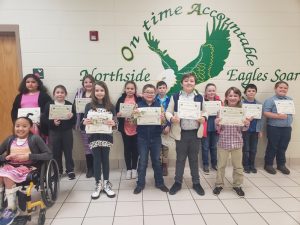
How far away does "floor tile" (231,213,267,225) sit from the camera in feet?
8.42

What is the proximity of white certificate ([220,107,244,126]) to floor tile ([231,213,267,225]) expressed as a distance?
964mm

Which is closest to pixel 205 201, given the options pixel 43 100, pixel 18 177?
pixel 18 177

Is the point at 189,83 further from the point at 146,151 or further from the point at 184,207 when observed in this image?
the point at 184,207

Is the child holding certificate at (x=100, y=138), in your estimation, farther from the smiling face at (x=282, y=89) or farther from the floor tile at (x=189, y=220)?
the smiling face at (x=282, y=89)

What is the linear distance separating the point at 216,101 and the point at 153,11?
1.55 metres

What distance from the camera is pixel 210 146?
3992 millimetres

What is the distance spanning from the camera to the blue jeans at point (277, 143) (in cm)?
388

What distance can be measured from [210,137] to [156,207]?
59.7 inches

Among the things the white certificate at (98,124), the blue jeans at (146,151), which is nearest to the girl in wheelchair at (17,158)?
the white certificate at (98,124)

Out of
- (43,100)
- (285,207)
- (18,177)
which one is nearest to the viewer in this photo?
(18,177)

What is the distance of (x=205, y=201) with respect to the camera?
3.00 metres

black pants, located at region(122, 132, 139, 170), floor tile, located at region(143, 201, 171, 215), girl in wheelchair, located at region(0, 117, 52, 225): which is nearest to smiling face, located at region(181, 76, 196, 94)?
black pants, located at region(122, 132, 139, 170)

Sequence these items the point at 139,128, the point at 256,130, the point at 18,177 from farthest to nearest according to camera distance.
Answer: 1. the point at 256,130
2. the point at 139,128
3. the point at 18,177

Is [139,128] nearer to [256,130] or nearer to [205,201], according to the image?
[205,201]
